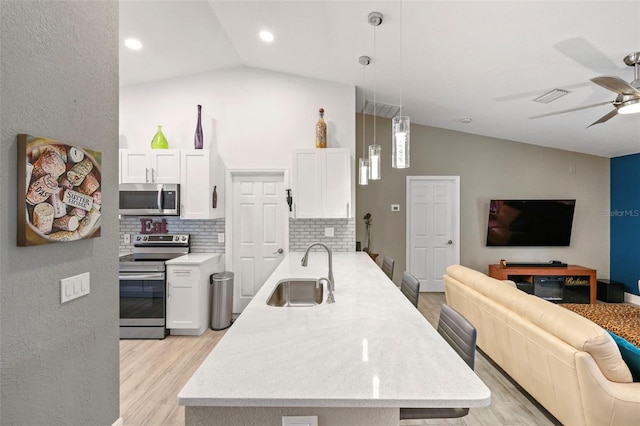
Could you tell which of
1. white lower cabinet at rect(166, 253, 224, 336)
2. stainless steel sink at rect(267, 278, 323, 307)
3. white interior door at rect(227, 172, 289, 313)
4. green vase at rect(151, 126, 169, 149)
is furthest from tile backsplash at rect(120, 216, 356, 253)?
stainless steel sink at rect(267, 278, 323, 307)

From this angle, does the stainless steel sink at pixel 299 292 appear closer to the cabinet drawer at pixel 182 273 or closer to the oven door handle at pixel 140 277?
the cabinet drawer at pixel 182 273

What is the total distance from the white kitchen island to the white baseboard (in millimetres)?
5661

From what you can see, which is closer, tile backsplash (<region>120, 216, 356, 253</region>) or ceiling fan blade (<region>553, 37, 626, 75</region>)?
ceiling fan blade (<region>553, 37, 626, 75</region>)

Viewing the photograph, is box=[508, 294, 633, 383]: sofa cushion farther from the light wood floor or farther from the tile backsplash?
the tile backsplash

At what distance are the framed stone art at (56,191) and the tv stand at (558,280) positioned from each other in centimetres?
553

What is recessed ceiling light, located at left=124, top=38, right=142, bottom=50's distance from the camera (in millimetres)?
3278

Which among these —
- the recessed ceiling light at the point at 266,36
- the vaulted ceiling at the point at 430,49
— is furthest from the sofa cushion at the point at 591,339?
the recessed ceiling light at the point at 266,36

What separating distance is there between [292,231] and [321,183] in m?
0.78

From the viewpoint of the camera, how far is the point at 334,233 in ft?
13.5

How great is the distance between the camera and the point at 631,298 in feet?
16.5

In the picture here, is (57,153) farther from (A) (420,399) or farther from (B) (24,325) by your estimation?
(A) (420,399)

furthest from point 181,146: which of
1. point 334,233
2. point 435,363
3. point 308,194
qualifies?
point 435,363

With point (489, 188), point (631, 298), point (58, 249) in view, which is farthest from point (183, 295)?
point (631, 298)

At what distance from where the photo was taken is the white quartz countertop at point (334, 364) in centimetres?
97
